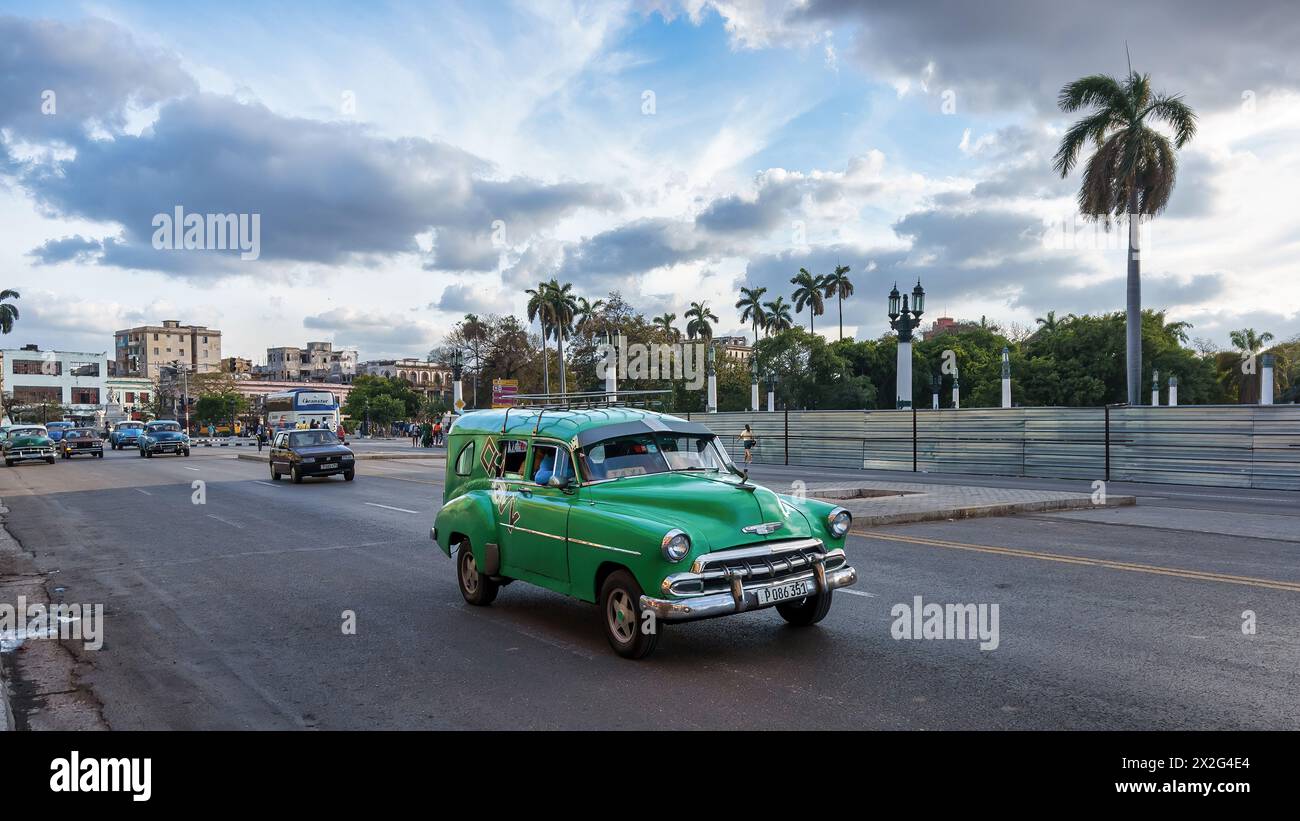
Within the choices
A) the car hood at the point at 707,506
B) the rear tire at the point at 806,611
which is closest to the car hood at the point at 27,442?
the car hood at the point at 707,506

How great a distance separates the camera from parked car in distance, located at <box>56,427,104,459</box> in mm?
46688

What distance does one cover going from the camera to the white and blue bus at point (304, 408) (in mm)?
59781

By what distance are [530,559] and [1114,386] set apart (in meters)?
67.1

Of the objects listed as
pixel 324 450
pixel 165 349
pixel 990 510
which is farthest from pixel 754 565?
pixel 165 349

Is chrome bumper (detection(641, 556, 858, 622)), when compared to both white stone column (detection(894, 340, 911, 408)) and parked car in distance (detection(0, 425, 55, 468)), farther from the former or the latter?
parked car in distance (detection(0, 425, 55, 468))

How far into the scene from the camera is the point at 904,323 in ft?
108

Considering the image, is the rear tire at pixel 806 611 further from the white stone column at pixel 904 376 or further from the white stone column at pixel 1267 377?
the white stone column at pixel 1267 377

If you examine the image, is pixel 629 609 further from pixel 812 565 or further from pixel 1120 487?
pixel 1120 487

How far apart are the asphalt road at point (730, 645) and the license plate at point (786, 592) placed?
18.2 inches

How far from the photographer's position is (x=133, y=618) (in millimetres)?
8711

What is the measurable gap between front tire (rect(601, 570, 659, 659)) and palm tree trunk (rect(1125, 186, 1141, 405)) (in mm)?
32842

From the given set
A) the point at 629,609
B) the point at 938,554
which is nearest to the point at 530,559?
the point at 629,609

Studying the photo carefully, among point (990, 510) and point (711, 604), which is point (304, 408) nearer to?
point (990, 510)

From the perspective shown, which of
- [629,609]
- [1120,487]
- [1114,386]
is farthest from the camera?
[1114,386]
